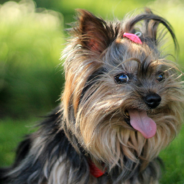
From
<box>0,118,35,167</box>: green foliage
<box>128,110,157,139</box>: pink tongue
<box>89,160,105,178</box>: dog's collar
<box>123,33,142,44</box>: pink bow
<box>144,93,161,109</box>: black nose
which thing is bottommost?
<box>0,118,35,167</box>: green foliage

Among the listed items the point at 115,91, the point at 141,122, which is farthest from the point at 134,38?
the point at 141,122

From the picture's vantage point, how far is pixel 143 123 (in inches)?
117

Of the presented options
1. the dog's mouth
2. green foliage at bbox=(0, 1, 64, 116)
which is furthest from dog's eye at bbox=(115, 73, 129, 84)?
green foliage at bbox=(0, 1, 64, 116)

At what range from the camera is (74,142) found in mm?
3195

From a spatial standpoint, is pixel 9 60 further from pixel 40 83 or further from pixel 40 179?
pixel 40 179

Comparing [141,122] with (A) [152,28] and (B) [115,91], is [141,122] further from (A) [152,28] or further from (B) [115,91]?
(A) [152,28]

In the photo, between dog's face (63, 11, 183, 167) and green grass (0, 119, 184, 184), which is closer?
dog's face (63, 11, 183, 167)

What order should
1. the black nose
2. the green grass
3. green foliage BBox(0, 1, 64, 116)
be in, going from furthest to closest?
1. green foliage BBox(0, 1, 64, 116)
2. the green grass
3. the black nose

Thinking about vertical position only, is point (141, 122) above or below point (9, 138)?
above

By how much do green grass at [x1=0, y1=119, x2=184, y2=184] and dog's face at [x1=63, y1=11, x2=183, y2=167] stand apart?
3.22ft

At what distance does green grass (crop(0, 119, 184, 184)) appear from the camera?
4.35m

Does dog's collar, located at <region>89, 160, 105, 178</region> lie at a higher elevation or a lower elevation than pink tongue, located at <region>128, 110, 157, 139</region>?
lower

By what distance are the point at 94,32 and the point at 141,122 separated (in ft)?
3.23

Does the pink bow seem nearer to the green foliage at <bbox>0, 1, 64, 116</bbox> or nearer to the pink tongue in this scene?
the pink tongue
